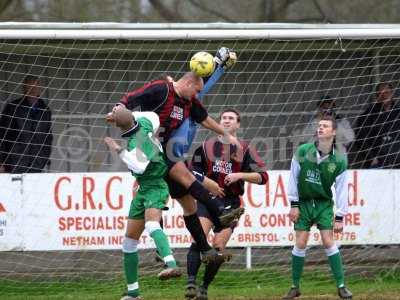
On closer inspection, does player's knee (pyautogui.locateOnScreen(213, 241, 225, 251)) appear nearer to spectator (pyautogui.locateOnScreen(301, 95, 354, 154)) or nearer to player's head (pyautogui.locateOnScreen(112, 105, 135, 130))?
player's head (pyautogui.locateOnScreen(112, 105, 135, 130))

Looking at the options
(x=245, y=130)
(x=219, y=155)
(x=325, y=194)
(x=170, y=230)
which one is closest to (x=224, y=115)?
(x=219, y=155)

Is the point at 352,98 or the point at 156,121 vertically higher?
the point at 352,98

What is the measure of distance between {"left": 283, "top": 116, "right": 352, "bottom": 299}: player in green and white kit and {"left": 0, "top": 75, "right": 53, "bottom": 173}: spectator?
10.8ft

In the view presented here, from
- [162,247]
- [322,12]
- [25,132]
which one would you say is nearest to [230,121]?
[162,247]

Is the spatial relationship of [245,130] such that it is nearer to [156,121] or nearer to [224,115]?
[224,115]

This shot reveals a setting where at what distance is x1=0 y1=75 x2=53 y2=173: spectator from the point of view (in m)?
11.9

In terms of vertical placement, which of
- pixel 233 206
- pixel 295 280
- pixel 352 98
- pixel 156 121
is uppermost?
pixel 352 98

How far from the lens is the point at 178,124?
385 inches

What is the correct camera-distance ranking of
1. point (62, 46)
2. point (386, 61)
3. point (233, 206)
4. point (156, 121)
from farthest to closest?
point (386, 61) < point (62, 46) < point (233, 206) < point (156, 121)

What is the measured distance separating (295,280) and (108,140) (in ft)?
8.66

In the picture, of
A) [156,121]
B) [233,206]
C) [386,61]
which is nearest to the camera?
[156,121]

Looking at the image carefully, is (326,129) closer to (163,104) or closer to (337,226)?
(337,226)

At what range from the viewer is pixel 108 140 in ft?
30.6

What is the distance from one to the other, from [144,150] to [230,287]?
3180 mm
